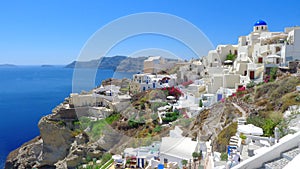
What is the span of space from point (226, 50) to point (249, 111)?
→ 9.85m

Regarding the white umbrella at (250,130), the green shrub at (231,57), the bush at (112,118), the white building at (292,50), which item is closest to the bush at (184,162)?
the white umbrella at (250,130)

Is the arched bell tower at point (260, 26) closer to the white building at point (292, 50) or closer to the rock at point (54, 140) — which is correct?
the white building at point (292, 50)

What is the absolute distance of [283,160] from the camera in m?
2.29

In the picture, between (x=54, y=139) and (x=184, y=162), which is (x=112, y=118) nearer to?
(x=54, y=139)

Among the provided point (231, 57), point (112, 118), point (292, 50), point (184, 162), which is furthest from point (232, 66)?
point (184, 162)

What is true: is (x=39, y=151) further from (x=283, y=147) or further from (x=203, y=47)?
(x=283, y=147)

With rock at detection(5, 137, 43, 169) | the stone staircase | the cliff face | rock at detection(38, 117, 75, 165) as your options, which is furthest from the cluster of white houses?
the stone staircase

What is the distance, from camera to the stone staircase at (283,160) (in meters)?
2.21

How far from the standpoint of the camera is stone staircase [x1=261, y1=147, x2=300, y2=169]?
221cm

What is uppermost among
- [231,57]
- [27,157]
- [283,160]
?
[231,57]

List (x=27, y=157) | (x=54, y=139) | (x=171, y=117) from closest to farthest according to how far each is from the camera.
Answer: (x=171, y=117) < (x=54, y=139) < (x=27, y=157)

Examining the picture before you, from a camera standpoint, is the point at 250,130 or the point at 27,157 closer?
the point at 250,130

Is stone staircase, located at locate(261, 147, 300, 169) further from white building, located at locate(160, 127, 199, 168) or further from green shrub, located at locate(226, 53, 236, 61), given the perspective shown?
green shrub, located at locate(226, 53, 236, 61)

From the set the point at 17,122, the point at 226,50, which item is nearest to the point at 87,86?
the point at 226,50
